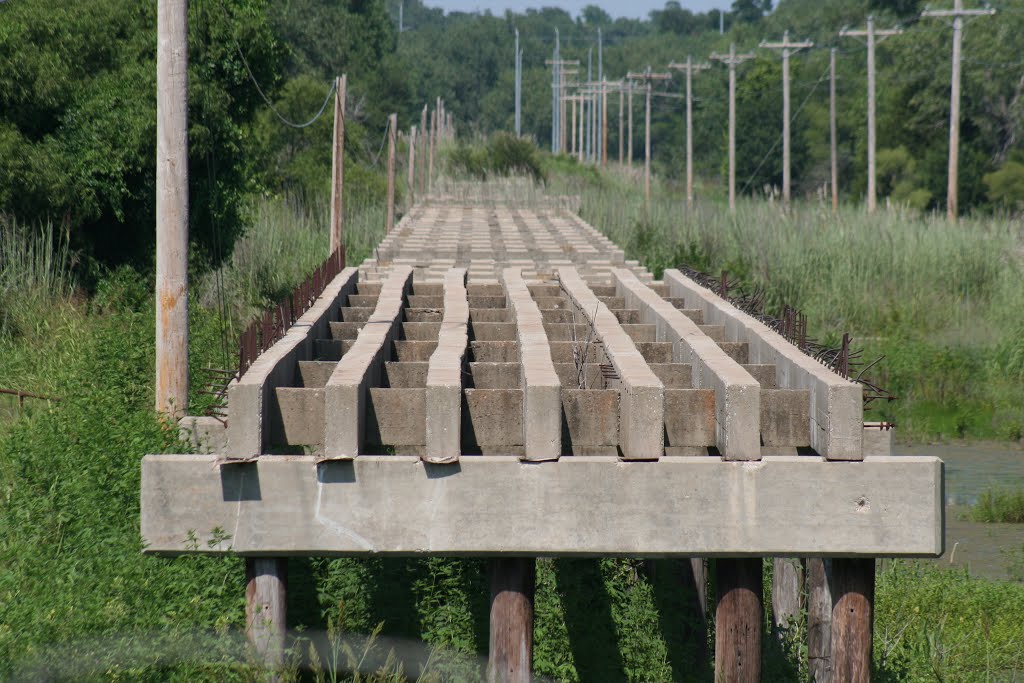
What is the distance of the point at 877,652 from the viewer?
8711mm

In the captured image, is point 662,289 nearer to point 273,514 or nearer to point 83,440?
point 83,440

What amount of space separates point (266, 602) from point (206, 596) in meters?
0.56

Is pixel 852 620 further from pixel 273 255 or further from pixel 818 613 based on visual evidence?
pixel 273 255

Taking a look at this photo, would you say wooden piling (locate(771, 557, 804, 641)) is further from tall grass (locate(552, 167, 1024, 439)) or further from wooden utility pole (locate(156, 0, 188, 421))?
tall grass (locate(552, 167, 1024, 439))

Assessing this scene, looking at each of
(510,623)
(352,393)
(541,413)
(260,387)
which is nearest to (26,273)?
(260,387)

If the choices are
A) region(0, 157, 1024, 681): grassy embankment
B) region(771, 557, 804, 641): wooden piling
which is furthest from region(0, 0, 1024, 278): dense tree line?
region(771, 557, 804, 641): wooden piling

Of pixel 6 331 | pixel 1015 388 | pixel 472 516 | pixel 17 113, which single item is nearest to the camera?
pixel 472 516

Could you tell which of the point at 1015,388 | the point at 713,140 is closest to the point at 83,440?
the point at 1015,388

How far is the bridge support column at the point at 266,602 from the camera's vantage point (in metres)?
5.99

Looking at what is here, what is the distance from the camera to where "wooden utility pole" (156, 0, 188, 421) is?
8.80 meters

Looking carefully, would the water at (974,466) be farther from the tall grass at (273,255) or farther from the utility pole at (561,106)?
the utility pole at (561,106)

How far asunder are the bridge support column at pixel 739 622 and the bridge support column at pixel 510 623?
2.99 feet

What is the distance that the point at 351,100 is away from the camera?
5678 centimetres

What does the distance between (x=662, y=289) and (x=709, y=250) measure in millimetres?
11879
